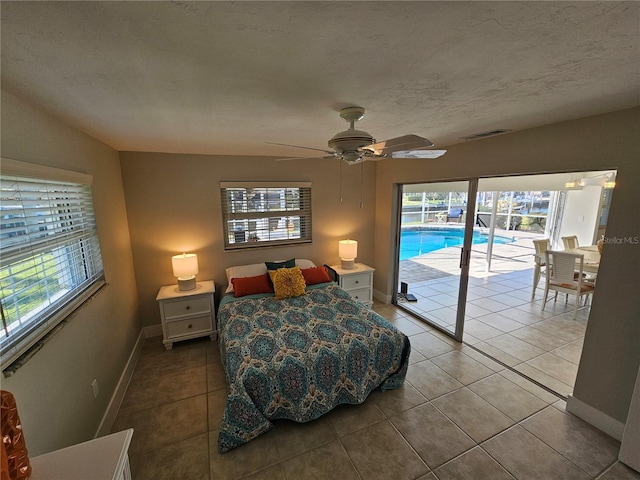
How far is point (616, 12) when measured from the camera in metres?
0.88

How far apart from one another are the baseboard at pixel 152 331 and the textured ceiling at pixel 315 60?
102 inches

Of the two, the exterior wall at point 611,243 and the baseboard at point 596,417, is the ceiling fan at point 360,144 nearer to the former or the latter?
the exterior wall at point 611,243

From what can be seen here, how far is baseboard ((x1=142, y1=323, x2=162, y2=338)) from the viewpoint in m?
3.52

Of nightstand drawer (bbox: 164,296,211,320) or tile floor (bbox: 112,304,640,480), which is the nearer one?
tile floor (bbox: 112,304,640,480)

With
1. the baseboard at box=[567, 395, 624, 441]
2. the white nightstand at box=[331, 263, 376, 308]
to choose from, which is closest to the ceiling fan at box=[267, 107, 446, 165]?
the white nightstand at box=[331, 263, 376, 308]

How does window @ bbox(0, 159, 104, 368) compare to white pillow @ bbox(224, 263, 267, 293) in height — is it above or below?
above

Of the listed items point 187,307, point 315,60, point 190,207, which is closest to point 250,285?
point 187,307

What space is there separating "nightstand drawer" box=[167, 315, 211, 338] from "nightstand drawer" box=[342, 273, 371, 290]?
1.93 meters

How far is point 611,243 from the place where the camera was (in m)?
1.97

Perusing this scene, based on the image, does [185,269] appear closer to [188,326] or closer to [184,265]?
[184,265]

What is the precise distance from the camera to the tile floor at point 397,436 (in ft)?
5.93

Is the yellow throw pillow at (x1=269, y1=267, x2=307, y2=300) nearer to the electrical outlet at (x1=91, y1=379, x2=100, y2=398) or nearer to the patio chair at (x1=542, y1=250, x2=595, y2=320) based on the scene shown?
the electrical outlet at (x1=91, y1=379, x2=100, y2=398)

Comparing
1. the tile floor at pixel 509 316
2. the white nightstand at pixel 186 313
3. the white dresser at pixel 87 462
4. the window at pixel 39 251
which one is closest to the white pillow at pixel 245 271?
the white nightstand at pixel 186 313

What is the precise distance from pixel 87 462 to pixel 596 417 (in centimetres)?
329
